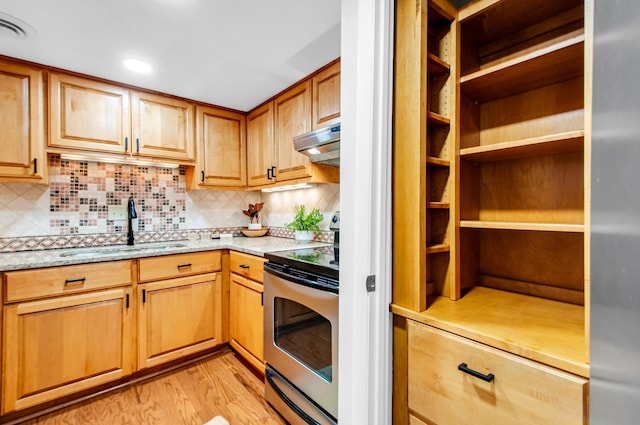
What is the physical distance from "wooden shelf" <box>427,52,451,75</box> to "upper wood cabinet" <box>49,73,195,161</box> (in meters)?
2.07

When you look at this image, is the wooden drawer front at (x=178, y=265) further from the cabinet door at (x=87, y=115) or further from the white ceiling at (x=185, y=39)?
the white ceiling at (x=185, y=39)

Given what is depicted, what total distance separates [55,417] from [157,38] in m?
2.24

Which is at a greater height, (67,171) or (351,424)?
(67,171)

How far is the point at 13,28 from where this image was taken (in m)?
1.47

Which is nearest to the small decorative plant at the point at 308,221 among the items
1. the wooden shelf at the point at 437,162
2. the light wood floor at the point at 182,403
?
the light wood floor at the point at 182,403

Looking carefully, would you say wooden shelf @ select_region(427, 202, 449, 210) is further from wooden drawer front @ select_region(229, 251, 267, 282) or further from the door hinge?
wooden drawer front @ select_region(229, 251, 267, 282)

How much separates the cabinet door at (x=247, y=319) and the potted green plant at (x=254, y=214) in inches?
30.0

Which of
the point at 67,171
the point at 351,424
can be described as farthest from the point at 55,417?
the point at 351,424

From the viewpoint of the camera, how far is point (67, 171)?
216 centimetres

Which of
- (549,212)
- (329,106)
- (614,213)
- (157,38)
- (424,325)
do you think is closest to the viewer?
(614,213)

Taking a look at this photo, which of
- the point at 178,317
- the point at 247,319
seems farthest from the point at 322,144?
the point at 178,317

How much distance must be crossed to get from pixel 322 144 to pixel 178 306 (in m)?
1.58

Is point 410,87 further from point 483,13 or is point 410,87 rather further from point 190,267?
point 190,267

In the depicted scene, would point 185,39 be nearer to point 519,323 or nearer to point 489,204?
point 489,204
